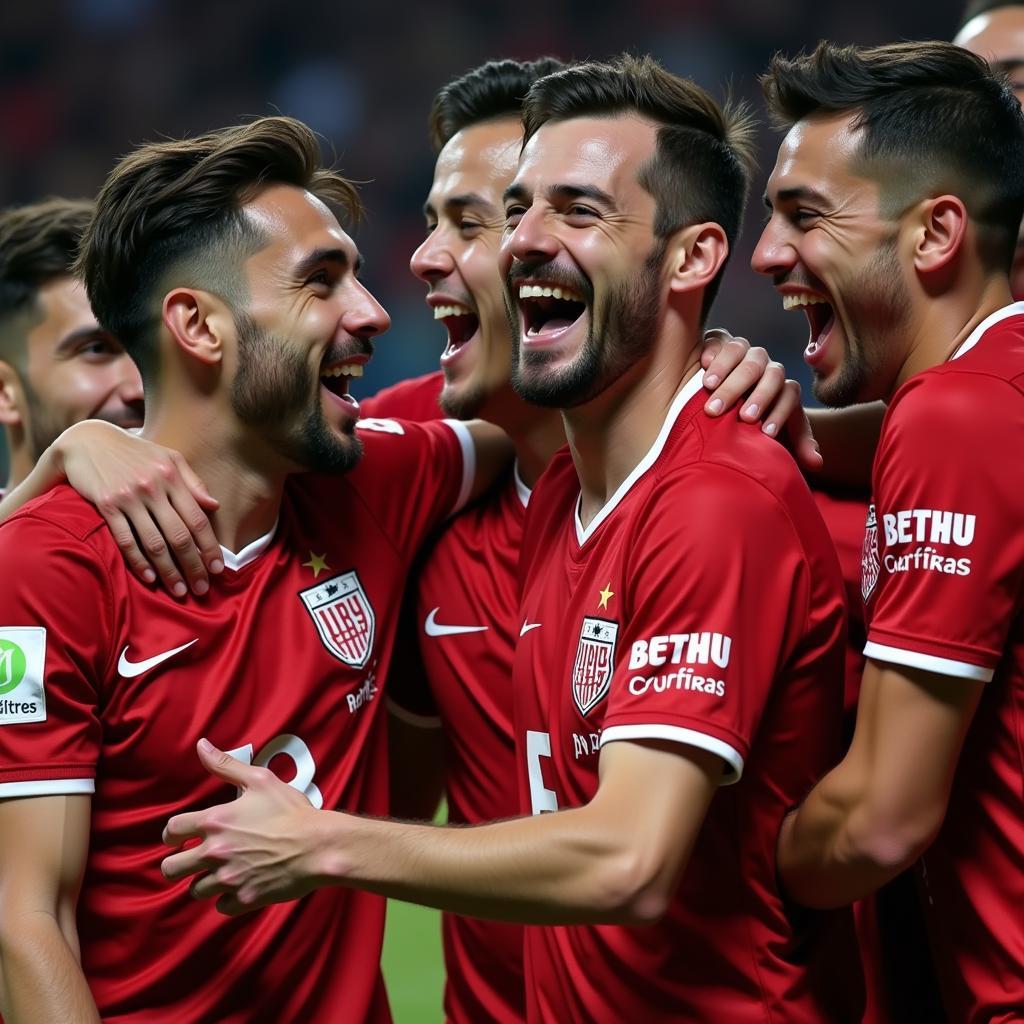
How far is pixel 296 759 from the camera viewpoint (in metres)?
3.08

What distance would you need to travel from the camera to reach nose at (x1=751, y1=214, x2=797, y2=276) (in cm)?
296

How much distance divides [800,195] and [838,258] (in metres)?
0.16

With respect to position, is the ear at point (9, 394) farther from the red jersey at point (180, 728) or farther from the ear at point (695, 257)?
the ear at point (695, 257)

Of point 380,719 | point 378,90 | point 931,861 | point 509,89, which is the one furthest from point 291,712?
point 378,90

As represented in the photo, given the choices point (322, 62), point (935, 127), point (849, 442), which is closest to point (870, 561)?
point (849, 442)

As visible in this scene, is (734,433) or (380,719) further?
(380,719)

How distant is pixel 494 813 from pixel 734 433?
4.01 feet

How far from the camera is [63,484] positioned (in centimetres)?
311

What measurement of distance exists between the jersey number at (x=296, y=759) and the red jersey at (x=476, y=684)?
1.46ft

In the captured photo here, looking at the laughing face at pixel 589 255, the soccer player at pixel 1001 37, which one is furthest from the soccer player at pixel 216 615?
the soccer player at pixel 1001 37

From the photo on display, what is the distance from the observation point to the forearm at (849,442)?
3250 millimetres

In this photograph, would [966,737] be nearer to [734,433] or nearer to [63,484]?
[734,433]

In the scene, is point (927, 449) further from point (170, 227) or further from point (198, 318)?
point (170, 227)

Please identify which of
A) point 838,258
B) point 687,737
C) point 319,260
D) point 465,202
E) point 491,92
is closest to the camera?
→ point 687,737
